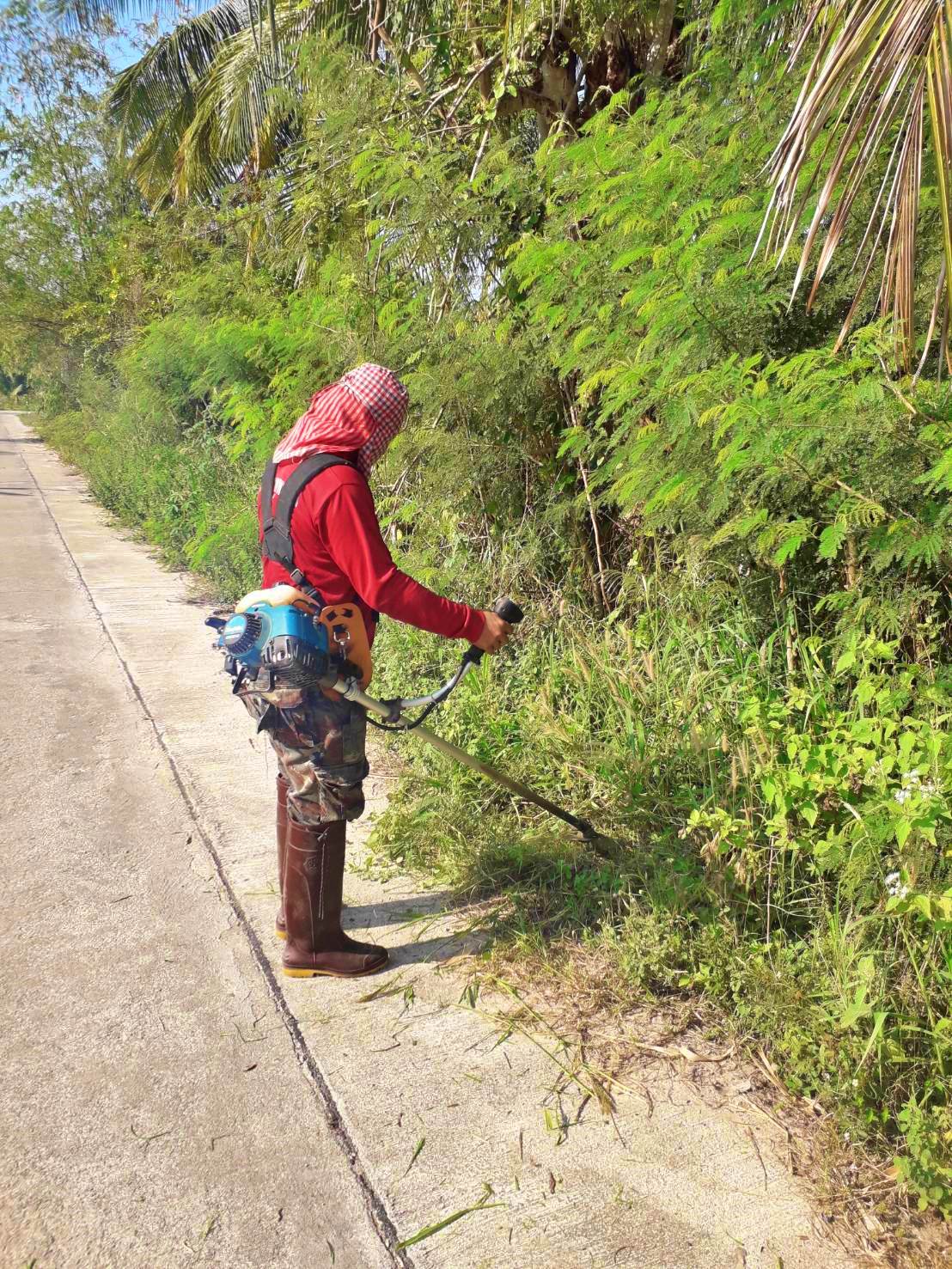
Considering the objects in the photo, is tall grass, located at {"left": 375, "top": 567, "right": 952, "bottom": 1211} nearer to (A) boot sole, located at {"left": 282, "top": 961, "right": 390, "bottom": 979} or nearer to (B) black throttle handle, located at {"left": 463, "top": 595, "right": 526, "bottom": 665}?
(A) boot sole, located at {"left": 282, "top": 961, "right": 390, "bottom": 979}

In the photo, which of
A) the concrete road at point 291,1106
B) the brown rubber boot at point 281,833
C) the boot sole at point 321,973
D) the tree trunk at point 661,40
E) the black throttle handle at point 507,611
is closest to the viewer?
the concrete road at point 291,1106

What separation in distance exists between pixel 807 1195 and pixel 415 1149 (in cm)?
96

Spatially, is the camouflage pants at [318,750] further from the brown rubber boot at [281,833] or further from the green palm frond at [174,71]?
the green palm frond at [174,71]

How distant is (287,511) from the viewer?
3057 millimetres

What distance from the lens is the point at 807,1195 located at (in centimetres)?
242

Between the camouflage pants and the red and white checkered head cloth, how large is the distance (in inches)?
30.1

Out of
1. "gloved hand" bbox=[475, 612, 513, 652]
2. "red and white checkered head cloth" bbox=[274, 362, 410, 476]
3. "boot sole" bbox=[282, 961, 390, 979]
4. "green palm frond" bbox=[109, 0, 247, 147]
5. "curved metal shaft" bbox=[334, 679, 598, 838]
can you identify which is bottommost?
"boot sole" bbox=[282, 961, 390, 979]

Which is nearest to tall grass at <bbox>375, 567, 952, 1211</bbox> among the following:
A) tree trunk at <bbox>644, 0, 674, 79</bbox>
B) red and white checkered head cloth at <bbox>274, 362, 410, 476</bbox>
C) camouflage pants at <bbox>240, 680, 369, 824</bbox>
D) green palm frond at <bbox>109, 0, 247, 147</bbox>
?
camouflage pants at <bbox>240, 680, 369, 824</bbox>

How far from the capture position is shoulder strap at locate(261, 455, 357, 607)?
3.02 metres

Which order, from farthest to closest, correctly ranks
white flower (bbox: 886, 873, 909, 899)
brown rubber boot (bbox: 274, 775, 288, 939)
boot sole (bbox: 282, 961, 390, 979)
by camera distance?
brown rubber boot (bbox: 274, 775, 288, 939)
boot sole (bbox: 282, 961, 390, 979)
white flower (bbox: 886, 873, 909, 899)

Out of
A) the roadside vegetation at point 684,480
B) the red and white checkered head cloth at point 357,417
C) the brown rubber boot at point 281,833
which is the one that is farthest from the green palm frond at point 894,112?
the brown rubber boot at point 281,833

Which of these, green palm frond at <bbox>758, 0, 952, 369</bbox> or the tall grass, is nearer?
green palm frond at <bbox>758, 0, 952, 369</bbox>

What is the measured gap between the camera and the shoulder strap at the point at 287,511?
9.90ft

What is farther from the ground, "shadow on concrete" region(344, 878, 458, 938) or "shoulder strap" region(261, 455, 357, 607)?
"shoulder strap" region(261, 455, 357, 607)
